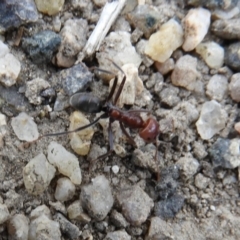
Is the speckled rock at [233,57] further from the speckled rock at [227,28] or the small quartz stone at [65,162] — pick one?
the small quartz stone at [65,162]

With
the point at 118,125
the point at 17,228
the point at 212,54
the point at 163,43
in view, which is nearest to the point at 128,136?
the point at 118,125

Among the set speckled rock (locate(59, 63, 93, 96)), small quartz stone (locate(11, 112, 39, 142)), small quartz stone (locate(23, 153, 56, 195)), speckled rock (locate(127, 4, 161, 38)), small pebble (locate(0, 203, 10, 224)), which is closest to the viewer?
small pebble (locate(0, 203, 10, 224))

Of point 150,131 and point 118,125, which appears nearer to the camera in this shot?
point 150,131

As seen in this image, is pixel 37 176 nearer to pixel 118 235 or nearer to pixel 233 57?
pixel 118 235

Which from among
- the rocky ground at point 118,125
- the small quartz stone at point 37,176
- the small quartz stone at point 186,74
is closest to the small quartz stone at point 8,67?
the rocky ground at point 118,125

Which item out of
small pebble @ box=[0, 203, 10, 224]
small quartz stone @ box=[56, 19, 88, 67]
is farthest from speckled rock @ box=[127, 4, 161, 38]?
small pebble @ box=[0, 203, 10, 224]

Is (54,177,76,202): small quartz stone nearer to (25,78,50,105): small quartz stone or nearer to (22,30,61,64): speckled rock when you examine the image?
(25,78,50,105): small quartz stone
